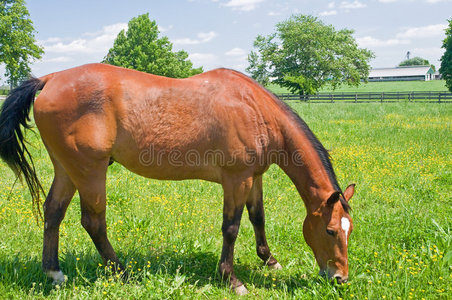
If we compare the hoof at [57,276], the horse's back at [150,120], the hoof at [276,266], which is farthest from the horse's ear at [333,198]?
the hoof at [57,276]

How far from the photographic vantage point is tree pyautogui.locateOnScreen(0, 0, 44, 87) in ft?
125

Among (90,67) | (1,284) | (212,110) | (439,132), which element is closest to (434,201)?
(212,110)

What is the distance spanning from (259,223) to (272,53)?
53.0 m

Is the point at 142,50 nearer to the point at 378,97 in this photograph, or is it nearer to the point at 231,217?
the point at 378,97

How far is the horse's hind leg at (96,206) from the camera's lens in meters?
3.33

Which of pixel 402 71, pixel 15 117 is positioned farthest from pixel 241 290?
pixel 402 71

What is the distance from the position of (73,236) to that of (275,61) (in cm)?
5166

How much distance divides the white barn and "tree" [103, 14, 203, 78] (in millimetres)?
92671

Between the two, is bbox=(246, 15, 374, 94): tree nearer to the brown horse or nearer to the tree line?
the tree line

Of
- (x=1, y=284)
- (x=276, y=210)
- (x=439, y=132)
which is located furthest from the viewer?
(x=439, y=132)

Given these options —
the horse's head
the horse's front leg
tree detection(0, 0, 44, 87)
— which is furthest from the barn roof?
the horse's front leg

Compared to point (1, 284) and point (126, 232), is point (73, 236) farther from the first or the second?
point (1, 284)

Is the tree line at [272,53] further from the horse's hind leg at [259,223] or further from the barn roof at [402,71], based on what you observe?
the barn roof at [402,71]

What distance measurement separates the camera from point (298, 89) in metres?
51.8
